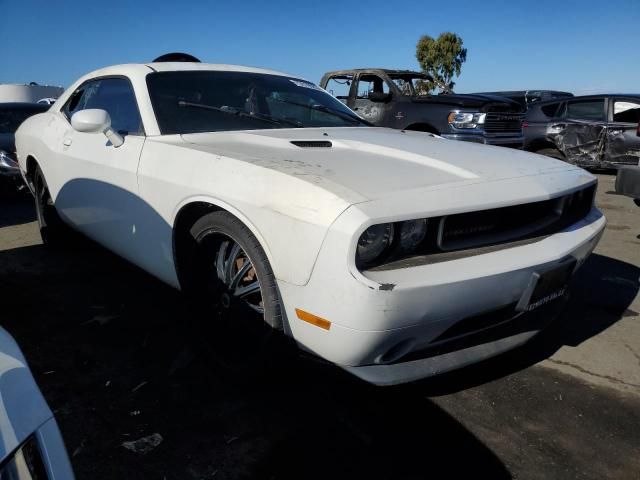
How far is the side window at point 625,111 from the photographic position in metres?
8.23

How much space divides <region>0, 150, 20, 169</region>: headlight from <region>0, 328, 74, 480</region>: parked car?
21.5ft

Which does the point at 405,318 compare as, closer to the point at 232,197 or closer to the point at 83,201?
the point at 232,197

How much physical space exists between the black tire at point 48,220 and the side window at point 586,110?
8.25 meters

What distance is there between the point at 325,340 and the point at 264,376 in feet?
1.71

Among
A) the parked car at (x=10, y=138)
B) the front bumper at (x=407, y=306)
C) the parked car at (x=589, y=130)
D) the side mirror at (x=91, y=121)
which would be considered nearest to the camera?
the front bumper at (x=407, y=306)

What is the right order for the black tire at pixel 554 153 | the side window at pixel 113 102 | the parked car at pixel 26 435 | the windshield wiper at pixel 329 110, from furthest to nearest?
the black tire at pixel 554 153 → the windshield wiper at pixel 329 110 → the side window at pixel 113 102 → the parked car at pixel 26 435

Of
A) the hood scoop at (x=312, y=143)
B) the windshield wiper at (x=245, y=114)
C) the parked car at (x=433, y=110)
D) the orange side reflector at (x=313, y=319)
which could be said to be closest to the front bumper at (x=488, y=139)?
the parked car at (x=433, y=110)

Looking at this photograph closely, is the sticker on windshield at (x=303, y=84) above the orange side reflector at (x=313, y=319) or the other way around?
above

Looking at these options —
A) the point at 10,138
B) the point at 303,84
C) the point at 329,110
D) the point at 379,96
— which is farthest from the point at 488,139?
the point at 10,138

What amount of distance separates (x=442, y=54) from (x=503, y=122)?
26509 mm

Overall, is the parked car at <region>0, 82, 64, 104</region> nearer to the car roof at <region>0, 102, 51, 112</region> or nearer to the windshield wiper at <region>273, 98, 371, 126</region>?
the car roof at <region>0, 102, 51, 112</region>

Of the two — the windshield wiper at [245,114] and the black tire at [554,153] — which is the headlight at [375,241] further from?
the black tire at [554,153]

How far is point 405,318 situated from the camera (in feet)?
5.45

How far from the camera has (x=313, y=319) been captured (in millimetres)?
1746
